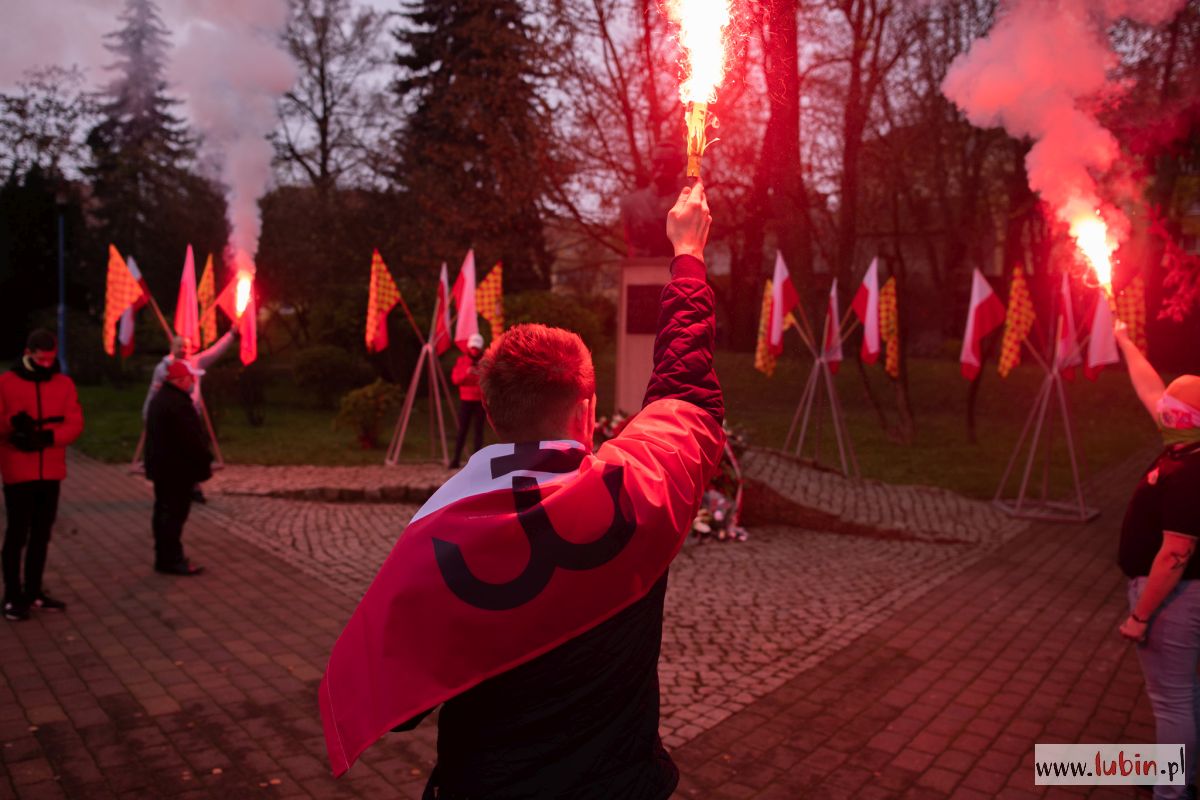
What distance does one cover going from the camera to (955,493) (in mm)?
12984

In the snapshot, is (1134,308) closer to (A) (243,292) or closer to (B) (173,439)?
(A) (243,292)

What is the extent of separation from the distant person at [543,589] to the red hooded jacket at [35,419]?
5.54 metres

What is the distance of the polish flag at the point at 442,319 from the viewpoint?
1495 cm

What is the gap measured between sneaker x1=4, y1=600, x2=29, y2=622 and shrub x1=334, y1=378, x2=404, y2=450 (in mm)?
10008

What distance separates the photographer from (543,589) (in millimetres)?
1812

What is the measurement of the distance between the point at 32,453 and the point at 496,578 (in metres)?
6.00

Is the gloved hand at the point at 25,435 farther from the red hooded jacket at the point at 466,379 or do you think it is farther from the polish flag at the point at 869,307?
the polish flag at the point at 869,307

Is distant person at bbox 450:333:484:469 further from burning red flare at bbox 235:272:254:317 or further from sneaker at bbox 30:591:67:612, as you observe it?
sneaker at bbox 30:591:67:612

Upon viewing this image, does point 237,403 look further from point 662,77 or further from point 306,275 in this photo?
point 662,77

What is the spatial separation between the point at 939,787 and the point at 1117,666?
261 cm

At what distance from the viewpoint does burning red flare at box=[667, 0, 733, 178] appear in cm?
225

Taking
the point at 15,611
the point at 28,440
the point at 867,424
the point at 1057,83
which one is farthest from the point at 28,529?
the point at 867,424

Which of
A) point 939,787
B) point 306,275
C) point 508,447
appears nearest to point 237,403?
point 306,275

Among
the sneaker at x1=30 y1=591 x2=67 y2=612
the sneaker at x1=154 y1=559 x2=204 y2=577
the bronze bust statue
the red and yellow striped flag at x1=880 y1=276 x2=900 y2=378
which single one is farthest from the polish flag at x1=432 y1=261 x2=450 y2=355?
the sneaker at x1=30 y1=591 x2=67 y2=612
